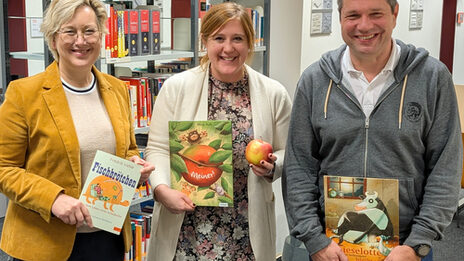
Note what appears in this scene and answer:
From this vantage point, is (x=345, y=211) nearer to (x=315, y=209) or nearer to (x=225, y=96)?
(x=315, y=209)

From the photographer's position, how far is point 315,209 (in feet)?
7.06

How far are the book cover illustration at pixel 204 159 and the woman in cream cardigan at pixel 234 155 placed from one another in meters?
0.08

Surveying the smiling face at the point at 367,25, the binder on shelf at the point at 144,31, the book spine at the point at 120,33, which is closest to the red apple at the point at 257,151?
the smiling face at the point at 367,25

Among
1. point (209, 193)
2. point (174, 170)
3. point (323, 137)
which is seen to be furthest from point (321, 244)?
point (174, 170)

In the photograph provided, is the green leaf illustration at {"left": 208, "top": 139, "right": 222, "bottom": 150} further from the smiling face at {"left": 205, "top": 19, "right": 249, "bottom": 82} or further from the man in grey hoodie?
the man in grey hoodie

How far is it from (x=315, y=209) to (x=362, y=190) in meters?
0.21

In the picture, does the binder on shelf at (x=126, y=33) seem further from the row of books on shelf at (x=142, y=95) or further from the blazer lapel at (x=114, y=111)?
the blazer lapel at (x=114, y=111)

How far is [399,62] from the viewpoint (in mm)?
2074

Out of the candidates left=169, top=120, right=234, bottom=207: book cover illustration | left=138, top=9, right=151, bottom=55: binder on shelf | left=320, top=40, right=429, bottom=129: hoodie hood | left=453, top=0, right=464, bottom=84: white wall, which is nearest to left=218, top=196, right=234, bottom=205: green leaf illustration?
left=169, top=120, right=234, bottom=207: book cover illustration

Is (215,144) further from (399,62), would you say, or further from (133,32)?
(133,32)

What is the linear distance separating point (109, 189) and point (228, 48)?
71cm

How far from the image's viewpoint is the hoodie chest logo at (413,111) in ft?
6.62

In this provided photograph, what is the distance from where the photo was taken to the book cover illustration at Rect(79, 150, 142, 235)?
7.12 feet

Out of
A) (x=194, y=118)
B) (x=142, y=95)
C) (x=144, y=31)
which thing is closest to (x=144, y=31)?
(x=144, y=31)
